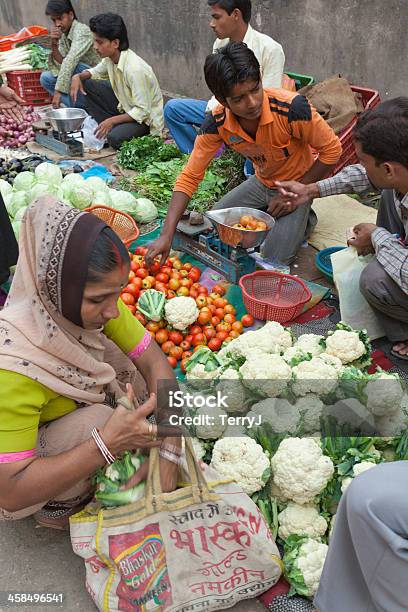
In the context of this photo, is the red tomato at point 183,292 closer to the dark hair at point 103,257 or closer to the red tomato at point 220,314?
the red tomato at point 220,314

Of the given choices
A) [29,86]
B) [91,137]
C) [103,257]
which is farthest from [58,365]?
[29,86]

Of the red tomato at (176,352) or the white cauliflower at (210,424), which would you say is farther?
the red tomato at (176,352)

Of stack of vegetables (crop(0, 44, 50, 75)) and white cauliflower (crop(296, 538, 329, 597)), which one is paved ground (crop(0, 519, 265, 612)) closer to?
white cauliflower (crop(296, 538, 329, 597))

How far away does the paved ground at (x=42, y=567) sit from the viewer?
75.0 inches

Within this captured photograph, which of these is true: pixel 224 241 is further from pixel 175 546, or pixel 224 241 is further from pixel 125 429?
pixel 175 546

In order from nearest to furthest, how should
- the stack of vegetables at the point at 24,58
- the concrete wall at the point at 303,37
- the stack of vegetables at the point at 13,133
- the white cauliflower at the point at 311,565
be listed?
the white cauliflower at the point at 311,565 → the concrete wall at the point at 303,37 → the stack of vegetables at the point at 13,133 → the stack of vegetables at the point at 24,58

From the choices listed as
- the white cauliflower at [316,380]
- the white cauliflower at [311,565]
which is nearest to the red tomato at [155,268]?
the white cauliflower at [316,380]

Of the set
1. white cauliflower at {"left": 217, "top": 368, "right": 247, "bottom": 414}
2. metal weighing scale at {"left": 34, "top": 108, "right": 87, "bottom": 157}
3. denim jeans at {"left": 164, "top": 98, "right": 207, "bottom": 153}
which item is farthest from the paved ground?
metal weighing scale at {"left": 34, "top": 108, "right": 87, "bottom": 157}

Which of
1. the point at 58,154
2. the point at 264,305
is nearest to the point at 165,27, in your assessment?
the point at 58,154

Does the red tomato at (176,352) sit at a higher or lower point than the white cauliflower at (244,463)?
lower

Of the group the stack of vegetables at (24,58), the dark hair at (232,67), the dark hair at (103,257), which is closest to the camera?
the dark hair at (103,257)

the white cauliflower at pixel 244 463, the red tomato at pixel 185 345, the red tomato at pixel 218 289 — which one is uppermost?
the white cauliflower at pixel 244 463

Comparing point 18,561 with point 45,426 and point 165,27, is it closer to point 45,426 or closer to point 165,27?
point 45,426

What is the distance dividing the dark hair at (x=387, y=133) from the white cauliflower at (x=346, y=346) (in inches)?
34.4
